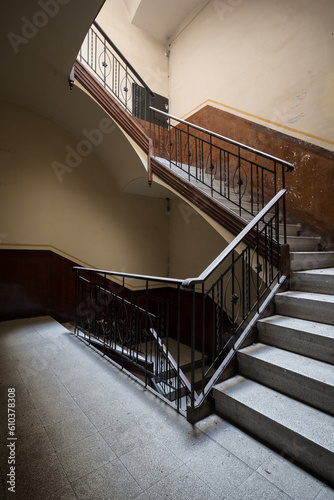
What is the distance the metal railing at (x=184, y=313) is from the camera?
89.3 inches

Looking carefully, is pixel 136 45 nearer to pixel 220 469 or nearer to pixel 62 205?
Result: pixel 62 205

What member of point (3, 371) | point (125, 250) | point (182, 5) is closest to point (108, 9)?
point (182, 5)

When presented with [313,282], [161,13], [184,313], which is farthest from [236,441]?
[161,13]

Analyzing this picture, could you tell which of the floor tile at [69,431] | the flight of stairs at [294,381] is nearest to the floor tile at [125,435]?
the floor tile at [69,431]

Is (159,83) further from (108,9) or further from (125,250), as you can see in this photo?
(125,250)

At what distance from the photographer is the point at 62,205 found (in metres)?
4.98

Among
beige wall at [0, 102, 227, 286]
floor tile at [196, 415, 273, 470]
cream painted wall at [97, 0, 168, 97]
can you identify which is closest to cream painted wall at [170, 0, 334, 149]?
cream painted wall at [97, 0, 168, 97]

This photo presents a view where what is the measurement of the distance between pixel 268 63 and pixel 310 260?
385 centimetres

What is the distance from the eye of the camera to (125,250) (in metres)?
5.92

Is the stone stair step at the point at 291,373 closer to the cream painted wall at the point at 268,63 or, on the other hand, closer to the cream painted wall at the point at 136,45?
the cream painted wall at the point at 268,63

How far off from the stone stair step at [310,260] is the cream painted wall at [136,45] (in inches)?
242

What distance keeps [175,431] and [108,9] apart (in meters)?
8.42

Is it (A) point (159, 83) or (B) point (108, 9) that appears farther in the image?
(A) point (159, 83)

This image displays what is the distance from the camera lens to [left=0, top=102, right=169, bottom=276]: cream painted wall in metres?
4.46
